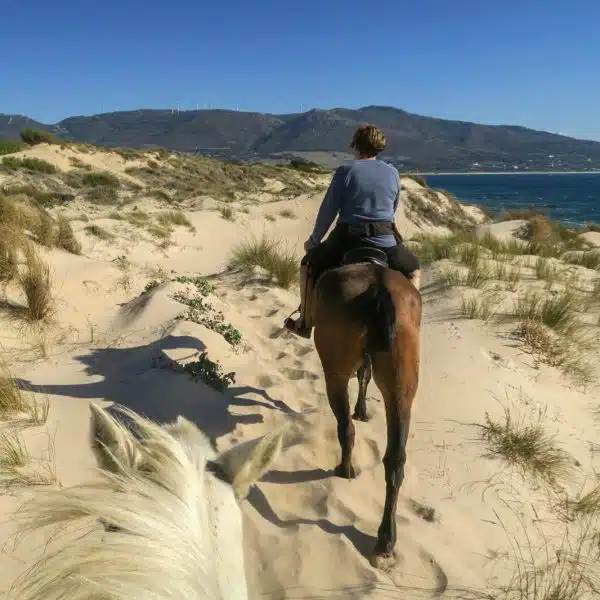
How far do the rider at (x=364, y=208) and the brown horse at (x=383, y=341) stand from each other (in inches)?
22.7

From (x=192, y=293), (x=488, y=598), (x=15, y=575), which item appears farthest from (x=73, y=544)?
(x=192, y=293)

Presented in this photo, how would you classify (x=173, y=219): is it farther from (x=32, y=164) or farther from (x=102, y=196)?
(x=32, y=164)

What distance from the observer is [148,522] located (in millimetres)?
1062

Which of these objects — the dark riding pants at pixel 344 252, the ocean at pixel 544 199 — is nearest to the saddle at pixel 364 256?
the dark riding pants at pixel 344 252

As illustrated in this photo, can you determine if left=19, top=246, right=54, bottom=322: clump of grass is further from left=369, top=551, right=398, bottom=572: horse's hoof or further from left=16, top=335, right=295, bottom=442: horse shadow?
left=369, top=551, right=398, bottom=572: horse's hoof

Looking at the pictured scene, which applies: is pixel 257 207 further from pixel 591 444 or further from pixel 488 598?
pixel 488 598

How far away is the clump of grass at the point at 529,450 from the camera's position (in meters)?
3.32

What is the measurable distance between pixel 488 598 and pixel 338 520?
36.5 inches

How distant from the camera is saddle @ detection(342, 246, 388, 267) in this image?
10.6 feet

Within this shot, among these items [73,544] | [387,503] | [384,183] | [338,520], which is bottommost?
[338,520]

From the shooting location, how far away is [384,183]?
11.0ft

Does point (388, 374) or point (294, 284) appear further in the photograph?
point (294, 284)

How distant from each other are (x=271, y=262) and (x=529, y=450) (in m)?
5.43

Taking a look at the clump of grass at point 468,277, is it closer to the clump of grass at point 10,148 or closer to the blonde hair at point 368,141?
the blonde hair at point 368,141
